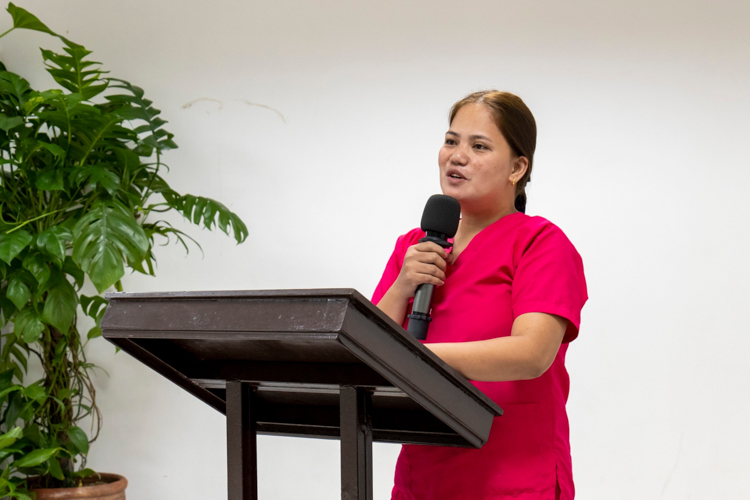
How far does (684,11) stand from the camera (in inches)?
95.3

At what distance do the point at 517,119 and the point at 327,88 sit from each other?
5.28 ft

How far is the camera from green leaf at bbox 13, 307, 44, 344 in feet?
7.33

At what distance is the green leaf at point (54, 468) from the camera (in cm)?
233

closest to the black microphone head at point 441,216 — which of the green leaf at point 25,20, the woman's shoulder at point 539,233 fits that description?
the woman's shoulder at point 539,233

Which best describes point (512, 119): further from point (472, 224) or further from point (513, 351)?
point (513, 351)

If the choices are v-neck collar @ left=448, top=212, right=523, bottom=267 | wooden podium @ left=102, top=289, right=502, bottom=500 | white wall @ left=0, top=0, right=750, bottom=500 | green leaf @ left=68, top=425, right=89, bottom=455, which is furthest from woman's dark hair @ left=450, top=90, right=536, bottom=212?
green leaf @ left=68, top=425, right=89, bottom=455

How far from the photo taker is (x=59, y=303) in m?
2.20

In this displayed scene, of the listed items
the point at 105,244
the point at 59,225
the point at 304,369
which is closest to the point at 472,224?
the point at 304,369

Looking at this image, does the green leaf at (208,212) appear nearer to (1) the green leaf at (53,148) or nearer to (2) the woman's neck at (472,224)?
(1) the green leaf at (53,148)

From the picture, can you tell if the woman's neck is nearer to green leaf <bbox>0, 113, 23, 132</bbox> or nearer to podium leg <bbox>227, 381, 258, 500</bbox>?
podium leg <bbox>227, 381, 258, 500</bbox>

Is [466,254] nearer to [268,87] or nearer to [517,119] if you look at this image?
[517,119]

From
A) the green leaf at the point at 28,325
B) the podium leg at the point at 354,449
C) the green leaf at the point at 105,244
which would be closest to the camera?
the podium leg at the point at 354,449

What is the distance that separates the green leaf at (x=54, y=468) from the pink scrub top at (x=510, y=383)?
1.62 meters

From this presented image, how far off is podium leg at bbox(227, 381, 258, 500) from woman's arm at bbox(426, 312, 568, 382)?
240 millimetres
